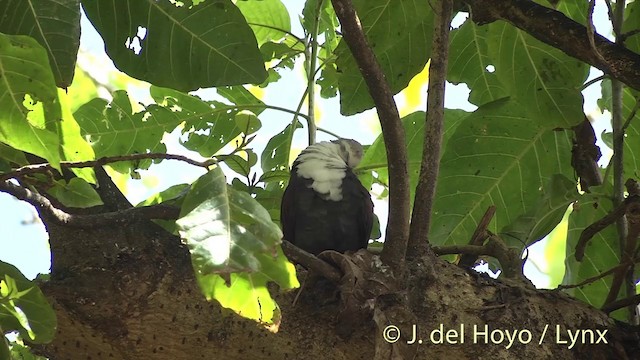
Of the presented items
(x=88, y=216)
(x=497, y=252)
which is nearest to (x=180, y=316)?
(x=88, y=216)

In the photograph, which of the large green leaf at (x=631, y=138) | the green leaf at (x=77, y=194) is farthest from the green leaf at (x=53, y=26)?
the large green leaf at (x=631, y=138)

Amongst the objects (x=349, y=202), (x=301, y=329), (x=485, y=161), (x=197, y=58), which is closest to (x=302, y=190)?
(x=349, y=202)

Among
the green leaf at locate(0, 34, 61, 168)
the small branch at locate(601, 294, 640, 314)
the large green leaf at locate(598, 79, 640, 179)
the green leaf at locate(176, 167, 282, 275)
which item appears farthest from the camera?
the large green leaf at locate(598, 79, 640, 179)

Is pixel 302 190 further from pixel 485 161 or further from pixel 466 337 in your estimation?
pixel 466 337

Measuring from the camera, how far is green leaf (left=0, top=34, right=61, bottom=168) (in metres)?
1.42

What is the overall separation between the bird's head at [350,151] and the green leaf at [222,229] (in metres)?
1.34

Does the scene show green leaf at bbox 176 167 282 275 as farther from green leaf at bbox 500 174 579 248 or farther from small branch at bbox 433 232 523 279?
green leaf at bbox 500 174 579 248

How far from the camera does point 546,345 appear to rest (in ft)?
5.56

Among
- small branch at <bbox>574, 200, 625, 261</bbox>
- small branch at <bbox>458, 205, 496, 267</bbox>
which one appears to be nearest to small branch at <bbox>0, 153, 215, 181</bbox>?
small branch at <bbox>458, 205, 496, 267</bbox>

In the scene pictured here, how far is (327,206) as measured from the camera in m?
2.59

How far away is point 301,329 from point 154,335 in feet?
0.93

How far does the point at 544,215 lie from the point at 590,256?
0.22 meters

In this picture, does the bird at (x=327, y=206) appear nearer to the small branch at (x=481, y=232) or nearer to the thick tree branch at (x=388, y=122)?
the small branch at (x=481, y=232)

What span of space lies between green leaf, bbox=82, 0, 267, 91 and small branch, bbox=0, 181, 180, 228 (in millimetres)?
395
